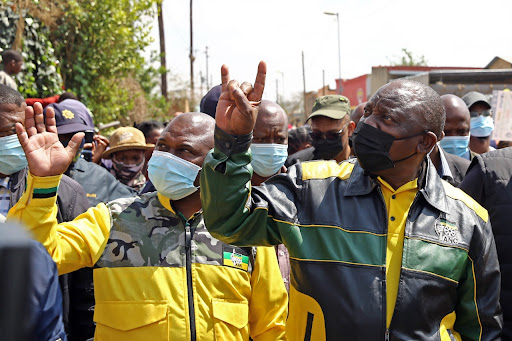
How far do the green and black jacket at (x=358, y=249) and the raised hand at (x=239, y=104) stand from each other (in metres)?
0.11

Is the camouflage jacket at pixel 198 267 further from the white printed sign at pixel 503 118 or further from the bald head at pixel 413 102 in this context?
the white printed sign at pixel 503 118

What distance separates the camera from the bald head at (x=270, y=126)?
4.26 metres

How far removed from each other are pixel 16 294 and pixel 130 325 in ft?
6.10

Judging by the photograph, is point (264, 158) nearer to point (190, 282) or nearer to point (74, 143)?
point (190, 282)

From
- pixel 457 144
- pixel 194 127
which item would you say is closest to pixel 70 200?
pixel 194 127

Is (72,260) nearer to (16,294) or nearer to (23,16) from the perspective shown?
(16,294)

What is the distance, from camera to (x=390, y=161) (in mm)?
2789

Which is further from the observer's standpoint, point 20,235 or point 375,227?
point 375,227

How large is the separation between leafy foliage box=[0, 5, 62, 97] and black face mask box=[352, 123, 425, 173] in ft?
27.3

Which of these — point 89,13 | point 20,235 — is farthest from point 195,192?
point 89,13

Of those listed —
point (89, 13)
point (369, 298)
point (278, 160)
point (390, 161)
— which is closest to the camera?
point (369, 298)

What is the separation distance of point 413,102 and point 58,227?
181cm

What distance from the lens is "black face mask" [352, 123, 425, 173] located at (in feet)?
9.09

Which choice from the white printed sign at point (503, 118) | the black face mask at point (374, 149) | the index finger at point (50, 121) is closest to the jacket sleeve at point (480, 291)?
the black face mask at point (374, 149)
